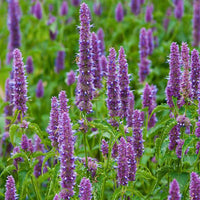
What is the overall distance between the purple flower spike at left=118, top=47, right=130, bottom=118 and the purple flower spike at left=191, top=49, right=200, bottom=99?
482 millimetres

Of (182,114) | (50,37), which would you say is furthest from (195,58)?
(50,37)

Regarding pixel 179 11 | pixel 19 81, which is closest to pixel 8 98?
pixel 19 81

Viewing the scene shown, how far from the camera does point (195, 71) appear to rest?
3.37 m

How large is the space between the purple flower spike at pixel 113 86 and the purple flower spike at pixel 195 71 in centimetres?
54

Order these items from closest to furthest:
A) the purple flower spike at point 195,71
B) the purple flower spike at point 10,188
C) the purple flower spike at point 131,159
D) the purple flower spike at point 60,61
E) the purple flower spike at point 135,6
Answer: the purple flower spike at point 10,188, the purple flower spike at point 131,159, the purple flower spike at point 195,71, the purple flower spike at point 60,61, the purple flower spike at point 135,6

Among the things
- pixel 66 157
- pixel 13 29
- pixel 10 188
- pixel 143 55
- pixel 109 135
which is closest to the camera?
pixel 66 157

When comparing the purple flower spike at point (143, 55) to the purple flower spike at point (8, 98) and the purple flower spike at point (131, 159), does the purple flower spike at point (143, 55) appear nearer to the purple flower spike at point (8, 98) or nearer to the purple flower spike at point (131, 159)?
the purple flower spike at point (8, 98)

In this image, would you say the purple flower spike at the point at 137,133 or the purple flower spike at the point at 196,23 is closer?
the purple flower spike at the point at 137,133

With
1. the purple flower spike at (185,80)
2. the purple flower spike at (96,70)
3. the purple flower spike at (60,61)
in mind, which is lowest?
the purple flower spike at (185,80)

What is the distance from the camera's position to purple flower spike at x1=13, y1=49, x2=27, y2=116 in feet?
11.5

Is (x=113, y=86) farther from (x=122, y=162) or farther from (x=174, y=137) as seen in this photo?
(x=122, y=162)

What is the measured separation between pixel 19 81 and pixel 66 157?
3.10 feet

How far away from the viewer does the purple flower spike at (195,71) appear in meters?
3.34

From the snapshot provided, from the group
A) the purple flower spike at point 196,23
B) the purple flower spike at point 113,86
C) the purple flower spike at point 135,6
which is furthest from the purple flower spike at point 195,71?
the purple flower spike at point 135,6
